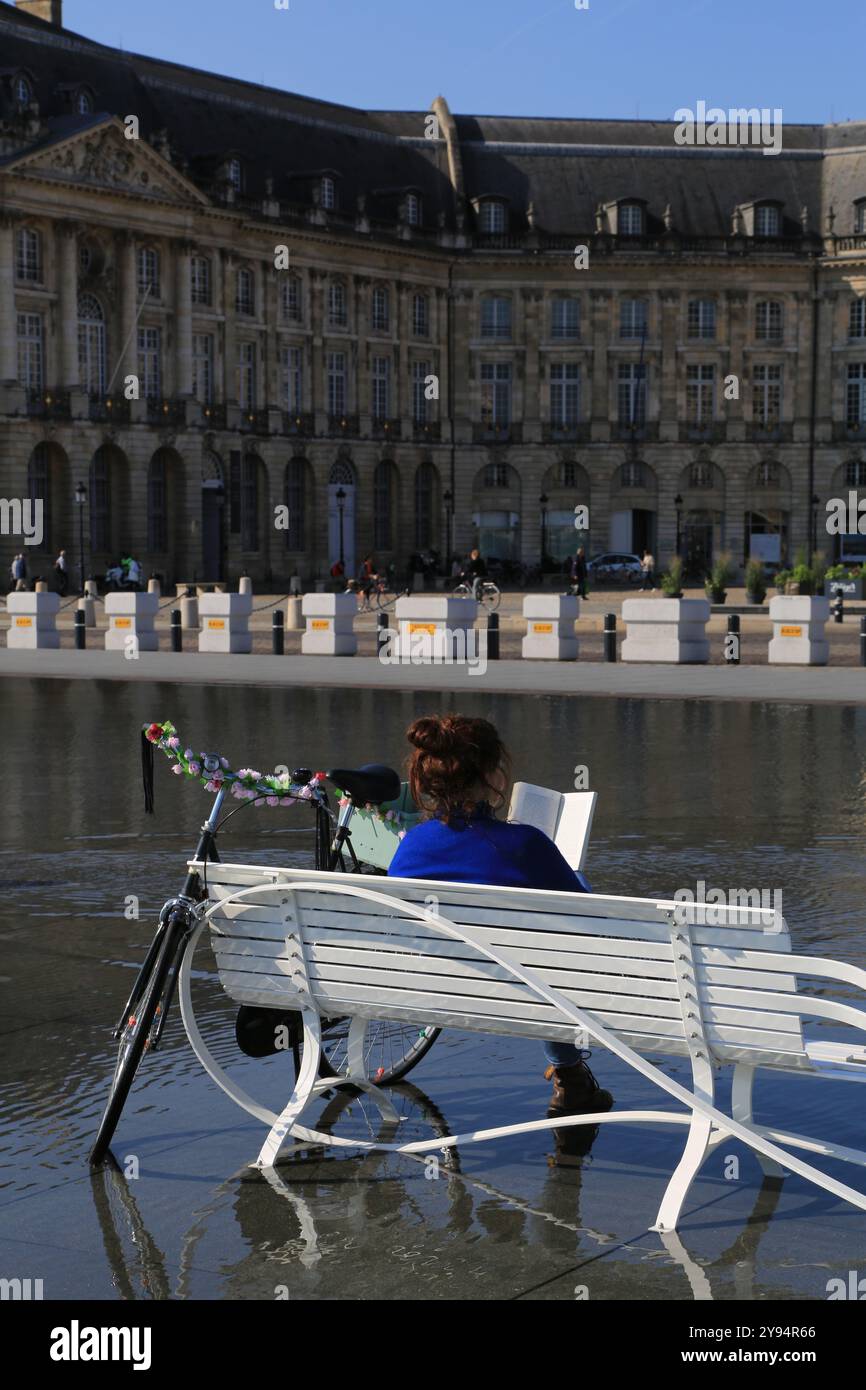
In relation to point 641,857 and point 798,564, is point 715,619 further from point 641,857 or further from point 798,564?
point 641,857

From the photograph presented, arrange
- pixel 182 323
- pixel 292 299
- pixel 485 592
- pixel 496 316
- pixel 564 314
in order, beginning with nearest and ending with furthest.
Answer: pixel 485 592
pixel 182 323
pixel 292 299
pixel 496 316
pixel 564 314

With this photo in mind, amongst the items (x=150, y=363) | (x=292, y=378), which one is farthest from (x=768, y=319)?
(x=150, y=363)

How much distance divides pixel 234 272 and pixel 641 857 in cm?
6734

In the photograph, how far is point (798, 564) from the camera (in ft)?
148

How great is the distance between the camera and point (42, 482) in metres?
69.5

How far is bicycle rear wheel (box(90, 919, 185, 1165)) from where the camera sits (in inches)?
237

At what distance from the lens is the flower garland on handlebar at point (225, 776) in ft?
20.6

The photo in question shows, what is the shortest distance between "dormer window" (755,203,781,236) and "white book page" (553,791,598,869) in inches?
3308

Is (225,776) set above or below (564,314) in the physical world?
below

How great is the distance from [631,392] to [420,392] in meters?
9.49

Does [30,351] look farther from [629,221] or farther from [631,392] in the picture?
[629,221]

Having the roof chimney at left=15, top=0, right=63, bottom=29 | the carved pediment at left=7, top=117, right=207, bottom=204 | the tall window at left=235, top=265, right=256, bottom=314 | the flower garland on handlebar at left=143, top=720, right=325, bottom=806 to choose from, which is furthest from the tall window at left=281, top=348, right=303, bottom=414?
the flower garland on handlebar at left=143, top=720, right=325, bottom=806

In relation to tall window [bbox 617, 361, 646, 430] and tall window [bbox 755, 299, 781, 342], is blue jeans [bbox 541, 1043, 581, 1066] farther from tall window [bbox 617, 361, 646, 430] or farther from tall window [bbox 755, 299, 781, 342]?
tall window [bbox 755, 299, 781, 342]

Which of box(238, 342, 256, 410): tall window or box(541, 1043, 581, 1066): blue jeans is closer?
box(541, 1043, 581, 1066): blue jeans
